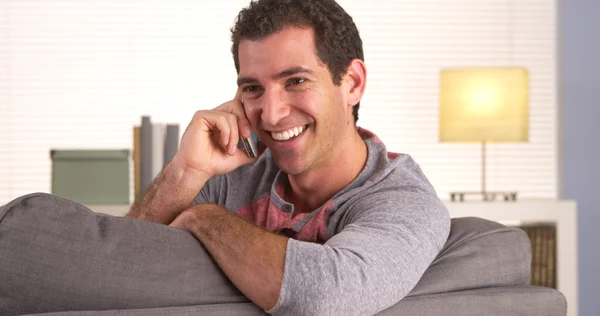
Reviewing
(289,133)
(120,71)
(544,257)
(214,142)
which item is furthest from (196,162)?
(120,71)

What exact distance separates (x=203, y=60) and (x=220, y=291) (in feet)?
11.3

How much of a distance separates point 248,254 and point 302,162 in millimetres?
633

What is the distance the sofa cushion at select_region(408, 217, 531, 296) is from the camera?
1338 mm

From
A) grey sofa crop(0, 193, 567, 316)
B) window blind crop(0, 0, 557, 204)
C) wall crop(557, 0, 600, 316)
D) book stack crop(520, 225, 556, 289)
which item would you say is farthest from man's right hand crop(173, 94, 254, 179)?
wall crop(557, 0, 600, 316)

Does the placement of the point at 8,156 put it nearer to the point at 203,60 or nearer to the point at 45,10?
the point at 45,10

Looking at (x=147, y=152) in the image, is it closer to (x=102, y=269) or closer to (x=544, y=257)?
(x=544, y=257)

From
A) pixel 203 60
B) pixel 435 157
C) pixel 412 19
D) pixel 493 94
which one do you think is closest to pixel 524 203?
pixel 493 94

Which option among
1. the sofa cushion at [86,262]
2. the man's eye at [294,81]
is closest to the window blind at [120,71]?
the man's eye at [294,81]

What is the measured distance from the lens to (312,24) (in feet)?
5.82

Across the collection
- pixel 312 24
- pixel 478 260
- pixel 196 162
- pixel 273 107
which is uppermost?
pixel 312 24

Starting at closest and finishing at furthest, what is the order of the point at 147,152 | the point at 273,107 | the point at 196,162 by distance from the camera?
the point at 273,107
the point at 196,162
the point at 147,152

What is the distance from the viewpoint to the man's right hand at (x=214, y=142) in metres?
1.78

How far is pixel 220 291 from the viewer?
3.74 ft

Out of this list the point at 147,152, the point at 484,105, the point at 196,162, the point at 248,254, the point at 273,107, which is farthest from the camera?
the point at 484,105
